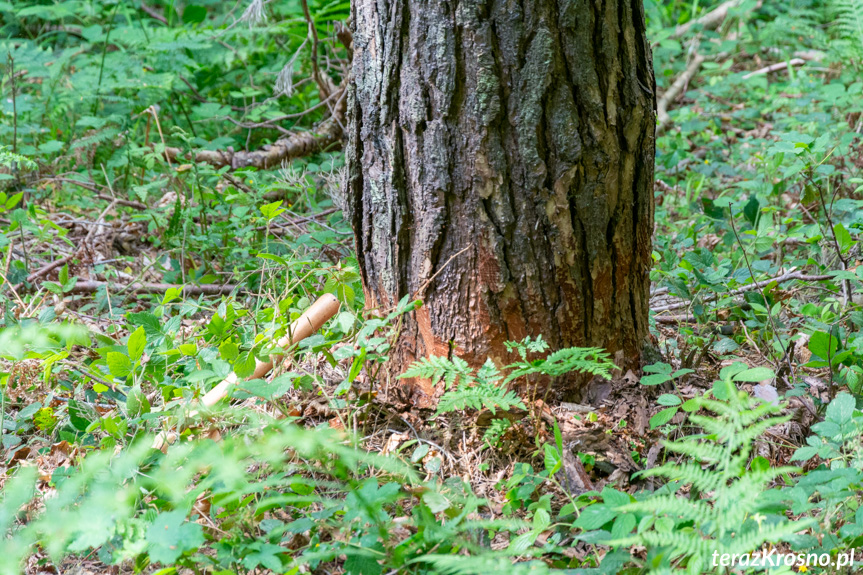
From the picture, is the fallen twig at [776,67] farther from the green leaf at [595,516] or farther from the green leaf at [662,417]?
the green leaf at [595,516]

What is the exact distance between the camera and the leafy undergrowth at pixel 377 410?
151 centimetres

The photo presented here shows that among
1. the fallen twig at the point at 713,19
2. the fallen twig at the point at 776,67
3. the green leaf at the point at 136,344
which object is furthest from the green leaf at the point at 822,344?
the fallen twig at the point at 713,19

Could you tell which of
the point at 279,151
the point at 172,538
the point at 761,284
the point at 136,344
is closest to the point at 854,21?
the point at 761,284

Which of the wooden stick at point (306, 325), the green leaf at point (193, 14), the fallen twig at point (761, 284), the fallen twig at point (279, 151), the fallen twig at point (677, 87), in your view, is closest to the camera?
the wooden stick at point (306, 325)

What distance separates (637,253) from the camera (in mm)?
2111

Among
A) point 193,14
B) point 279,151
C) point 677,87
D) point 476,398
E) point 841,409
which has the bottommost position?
point 841,409

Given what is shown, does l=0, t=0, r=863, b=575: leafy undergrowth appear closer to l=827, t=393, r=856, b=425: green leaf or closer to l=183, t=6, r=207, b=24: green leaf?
l=827, t=393, r=856, b=425: green leaf

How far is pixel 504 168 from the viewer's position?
6.17 ft

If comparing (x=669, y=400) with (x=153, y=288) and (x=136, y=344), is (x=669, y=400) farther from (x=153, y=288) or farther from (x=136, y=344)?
(x=153, y=288)

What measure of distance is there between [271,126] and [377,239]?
2.89 meters

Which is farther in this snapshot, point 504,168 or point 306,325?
point 306,325

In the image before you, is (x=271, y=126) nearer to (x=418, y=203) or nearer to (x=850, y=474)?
(x=418, y=203)

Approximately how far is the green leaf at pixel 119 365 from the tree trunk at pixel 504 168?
852mm

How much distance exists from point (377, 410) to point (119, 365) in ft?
2.79
